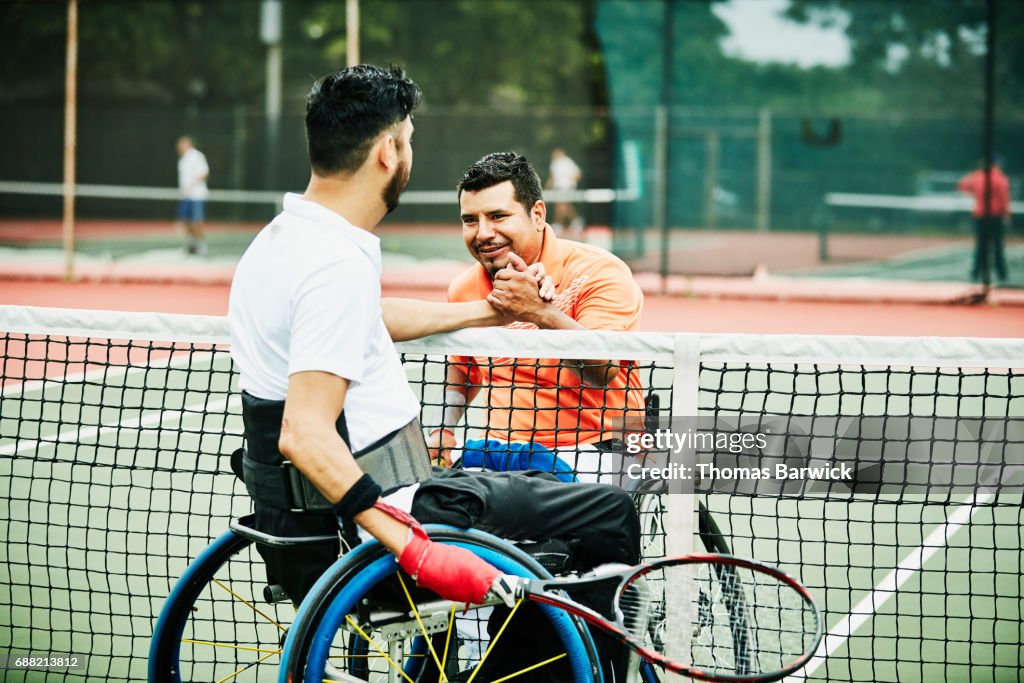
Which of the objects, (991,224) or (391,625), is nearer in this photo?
(391,625)

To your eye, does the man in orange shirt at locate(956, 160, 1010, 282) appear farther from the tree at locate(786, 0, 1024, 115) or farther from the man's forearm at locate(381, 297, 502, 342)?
the man's forearm at locate(381, 297, 502, 342)

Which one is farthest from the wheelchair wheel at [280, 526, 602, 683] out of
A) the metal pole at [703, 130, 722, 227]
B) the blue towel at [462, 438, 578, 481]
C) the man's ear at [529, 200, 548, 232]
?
the metal pole at [703, 130, 722, 227]

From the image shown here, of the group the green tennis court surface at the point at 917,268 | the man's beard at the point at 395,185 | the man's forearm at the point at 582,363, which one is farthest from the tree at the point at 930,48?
the man's beard at the point at 395,185

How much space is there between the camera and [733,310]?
14.7 meters

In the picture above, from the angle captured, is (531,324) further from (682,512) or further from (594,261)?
(682,512)

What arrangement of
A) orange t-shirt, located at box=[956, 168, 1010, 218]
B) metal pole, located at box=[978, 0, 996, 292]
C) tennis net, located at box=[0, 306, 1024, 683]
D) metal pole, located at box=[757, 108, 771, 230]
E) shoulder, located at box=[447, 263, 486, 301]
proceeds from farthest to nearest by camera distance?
metal pole, located at box=[757, 108, 771, 230]
orange t-shirt, located at box=[956, 168, 1010, 218]
metal pole, located at box=[978, 0, 996, 292]
shoulder, located at box=[447, 263, 486, 301]
tennis net, located at box=[0, 306, 1024, 683]

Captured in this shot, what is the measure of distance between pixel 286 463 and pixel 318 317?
1.22 ft

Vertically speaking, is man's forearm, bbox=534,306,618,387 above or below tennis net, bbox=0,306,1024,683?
above

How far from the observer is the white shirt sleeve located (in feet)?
Result: 8.16

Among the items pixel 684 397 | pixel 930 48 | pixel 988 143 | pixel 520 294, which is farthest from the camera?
pixel 930 48

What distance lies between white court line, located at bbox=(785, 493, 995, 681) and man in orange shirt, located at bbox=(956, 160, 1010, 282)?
8909 millimetres

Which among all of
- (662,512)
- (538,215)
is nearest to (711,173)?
(538,215)

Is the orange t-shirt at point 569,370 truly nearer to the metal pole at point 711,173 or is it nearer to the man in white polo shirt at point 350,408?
the man in white polo shirt at point 350,408

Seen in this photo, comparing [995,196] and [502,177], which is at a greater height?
[995,196]
